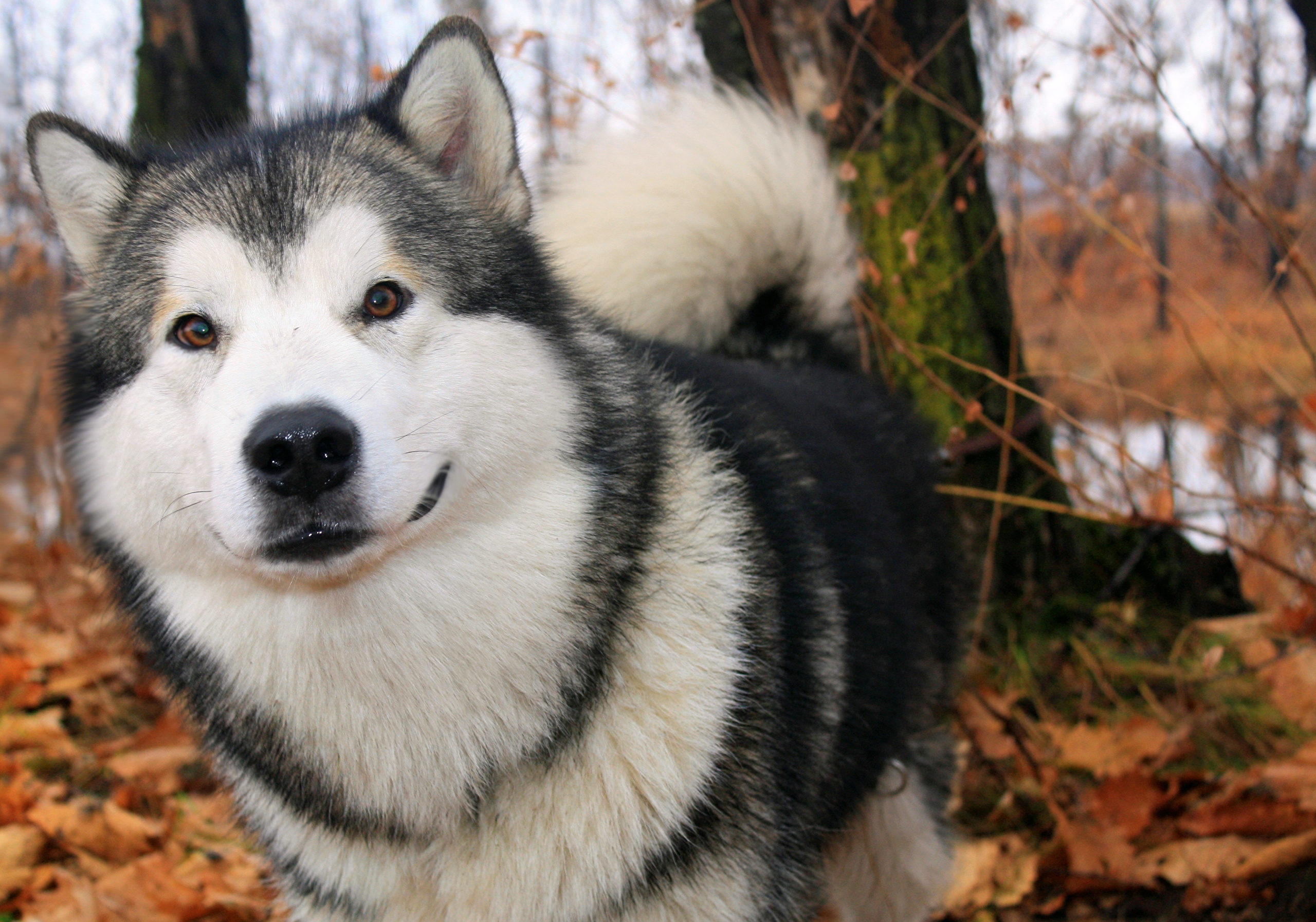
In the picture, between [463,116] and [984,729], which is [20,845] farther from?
[984,729]

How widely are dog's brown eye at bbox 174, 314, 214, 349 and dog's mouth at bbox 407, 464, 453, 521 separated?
48 centimetres

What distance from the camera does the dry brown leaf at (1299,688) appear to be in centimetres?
285

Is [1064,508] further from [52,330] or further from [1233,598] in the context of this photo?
[52,330]

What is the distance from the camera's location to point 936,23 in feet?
11.5

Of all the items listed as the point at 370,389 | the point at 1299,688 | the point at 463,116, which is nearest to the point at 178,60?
the point at 463,116

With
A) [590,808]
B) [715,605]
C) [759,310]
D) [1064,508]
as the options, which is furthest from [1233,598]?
[590,808]

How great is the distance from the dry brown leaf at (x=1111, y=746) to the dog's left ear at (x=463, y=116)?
2.35 m

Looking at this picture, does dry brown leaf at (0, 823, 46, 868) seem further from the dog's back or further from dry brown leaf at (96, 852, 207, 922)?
the dog's back

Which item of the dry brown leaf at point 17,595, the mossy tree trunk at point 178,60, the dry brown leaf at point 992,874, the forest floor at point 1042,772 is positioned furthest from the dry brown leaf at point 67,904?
the mossy tree trunk at point 178,60

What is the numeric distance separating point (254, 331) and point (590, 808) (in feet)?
3.37

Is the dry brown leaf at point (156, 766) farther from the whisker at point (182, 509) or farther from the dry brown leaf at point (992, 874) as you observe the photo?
the dry brown leaf at point (992, 874)

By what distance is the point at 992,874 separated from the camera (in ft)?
9.10

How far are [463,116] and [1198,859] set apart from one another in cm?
259

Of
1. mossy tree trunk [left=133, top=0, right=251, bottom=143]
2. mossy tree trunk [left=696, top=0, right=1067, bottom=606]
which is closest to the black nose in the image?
mossy tree trunk [left=696, top=0, right=1067, bottom=606]
